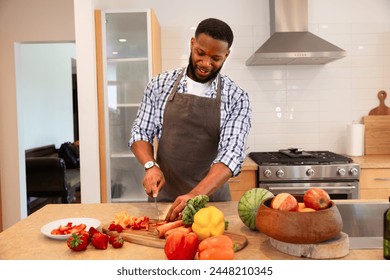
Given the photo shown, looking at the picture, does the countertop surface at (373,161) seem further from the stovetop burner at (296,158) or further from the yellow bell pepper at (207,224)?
the yellow bell pepper at (207,224)

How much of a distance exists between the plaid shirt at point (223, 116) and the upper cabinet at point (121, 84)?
4.30 ft

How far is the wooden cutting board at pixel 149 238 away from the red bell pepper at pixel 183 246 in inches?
6.4

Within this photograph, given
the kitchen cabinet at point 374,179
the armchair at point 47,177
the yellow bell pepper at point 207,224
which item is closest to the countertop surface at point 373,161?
the kitchen cabinet at point 374,179

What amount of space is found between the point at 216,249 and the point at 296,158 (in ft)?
8.28

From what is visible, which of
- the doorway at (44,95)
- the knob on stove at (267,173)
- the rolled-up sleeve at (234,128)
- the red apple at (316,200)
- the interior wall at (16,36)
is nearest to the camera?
the red apple at (316,200)

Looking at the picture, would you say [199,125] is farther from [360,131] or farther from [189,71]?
[360,131]

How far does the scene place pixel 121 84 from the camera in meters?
3.69

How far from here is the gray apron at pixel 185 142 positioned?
7.27 feet

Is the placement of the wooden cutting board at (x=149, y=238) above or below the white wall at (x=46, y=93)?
below

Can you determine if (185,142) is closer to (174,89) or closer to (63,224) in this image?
(174,89)

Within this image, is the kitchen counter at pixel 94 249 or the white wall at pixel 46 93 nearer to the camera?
the kitchen counter at pixel 94 249

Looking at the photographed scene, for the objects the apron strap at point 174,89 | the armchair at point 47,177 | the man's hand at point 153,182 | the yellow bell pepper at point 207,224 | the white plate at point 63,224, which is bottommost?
the armchair at point 47,177

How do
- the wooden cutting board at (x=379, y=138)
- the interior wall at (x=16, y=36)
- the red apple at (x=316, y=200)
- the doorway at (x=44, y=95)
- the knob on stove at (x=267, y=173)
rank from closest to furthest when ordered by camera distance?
the red apple at (x=316, y=200) < the knob on stove at (x=267, y=173) < the wooden cutting board at (x=379, y=138) < the interior wall at (x=16, y=36) < the doorway at (x=44, y=95)

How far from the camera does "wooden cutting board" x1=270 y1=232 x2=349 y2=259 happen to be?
1.25 metres
